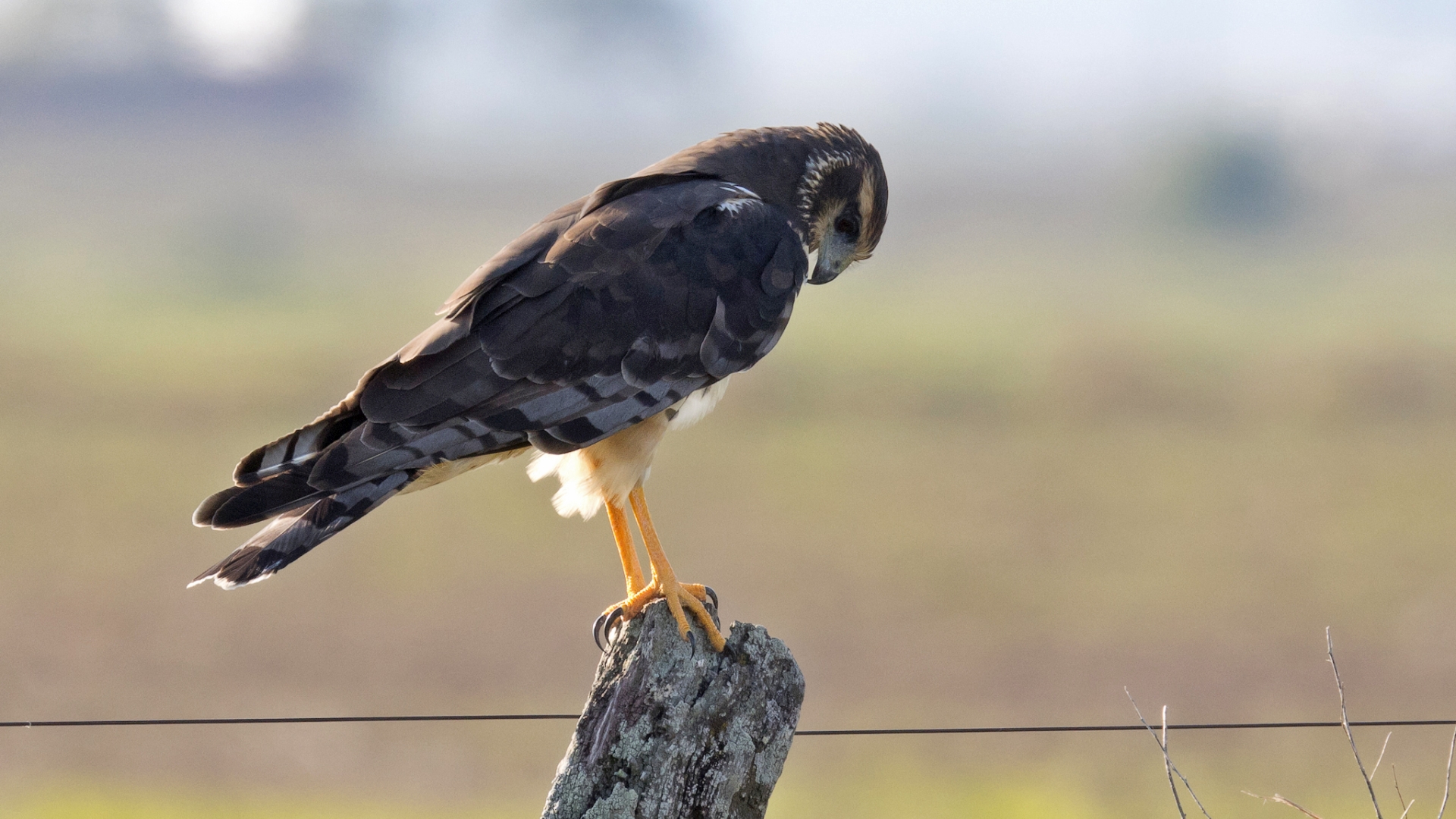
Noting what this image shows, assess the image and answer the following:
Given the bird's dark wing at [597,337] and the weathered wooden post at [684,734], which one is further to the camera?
the bird's dark wing at [597,337]

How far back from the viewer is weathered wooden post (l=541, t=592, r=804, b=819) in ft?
11.3

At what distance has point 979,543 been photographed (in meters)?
30.0

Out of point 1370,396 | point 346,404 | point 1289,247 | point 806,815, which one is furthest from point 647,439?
point 1289,247

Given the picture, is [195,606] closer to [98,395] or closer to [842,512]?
[842,512]

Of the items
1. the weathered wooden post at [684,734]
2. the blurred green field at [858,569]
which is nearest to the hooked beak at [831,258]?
the weathered wooden post at [684,734]

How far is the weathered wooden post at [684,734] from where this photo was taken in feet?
11.3

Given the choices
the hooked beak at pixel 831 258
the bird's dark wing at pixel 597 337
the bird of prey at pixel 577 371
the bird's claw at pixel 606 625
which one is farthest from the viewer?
the hooked beak at pixel 831 258

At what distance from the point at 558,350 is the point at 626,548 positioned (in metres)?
0.81

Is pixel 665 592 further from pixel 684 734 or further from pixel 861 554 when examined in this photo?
pixel 861 554

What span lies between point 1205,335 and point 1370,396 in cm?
1228

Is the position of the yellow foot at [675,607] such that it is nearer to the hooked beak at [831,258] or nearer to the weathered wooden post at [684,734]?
the weathered wooden post at [684,734]

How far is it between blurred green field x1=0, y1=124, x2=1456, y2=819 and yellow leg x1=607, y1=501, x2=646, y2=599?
12.1 m

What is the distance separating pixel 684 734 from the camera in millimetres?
3494

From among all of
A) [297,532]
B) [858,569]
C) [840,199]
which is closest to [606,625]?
[297,532]
